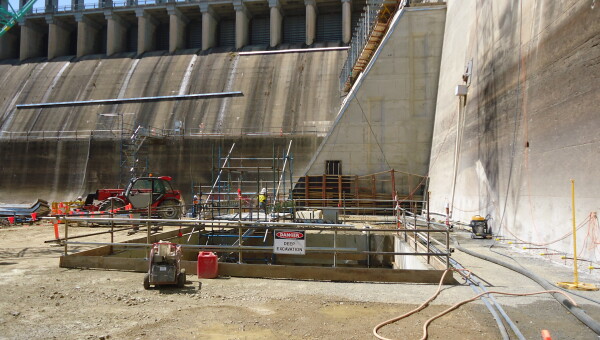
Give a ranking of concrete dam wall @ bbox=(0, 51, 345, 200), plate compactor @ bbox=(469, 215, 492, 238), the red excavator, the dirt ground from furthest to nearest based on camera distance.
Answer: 1. concrete dam wall @ bbox=(0, 51, 345, 200)
2. the red excavator
3. plate compactor @ bbox=(469, 215, 492, 238)
4. the dirt ground

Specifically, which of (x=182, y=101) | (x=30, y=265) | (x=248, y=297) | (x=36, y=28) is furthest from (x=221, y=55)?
(x=248, y=297)

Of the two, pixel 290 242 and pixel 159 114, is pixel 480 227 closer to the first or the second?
pixel 290 242

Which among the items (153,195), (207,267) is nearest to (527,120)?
(207,267)

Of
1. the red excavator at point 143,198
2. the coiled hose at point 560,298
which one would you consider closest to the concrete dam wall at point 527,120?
the coiled hose at point 560,298

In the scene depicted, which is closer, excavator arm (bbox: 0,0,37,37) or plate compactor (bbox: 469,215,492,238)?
plate compactor (bbox: 469,215,492,238)

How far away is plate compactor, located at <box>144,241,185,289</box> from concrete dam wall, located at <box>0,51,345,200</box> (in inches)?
850

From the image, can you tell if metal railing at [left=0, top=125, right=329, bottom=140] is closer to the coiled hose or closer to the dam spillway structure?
the dam spillway structure

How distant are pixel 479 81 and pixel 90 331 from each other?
1551 cm

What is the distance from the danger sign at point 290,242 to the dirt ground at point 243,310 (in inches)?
21.7

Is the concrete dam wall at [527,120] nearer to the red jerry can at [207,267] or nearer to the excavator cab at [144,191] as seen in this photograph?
the red jerry can at [207,267]

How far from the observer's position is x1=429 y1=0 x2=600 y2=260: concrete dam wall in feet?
30.1

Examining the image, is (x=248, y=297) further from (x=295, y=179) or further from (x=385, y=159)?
(x=295, y=179)

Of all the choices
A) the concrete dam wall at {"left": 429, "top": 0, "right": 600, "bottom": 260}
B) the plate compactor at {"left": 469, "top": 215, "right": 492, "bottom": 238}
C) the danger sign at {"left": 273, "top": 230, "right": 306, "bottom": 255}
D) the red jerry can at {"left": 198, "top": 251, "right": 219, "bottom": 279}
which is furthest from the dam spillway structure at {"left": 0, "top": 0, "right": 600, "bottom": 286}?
the red jerry can at {"left": 198, "top": 251, "right": 219, "bottom": 279}

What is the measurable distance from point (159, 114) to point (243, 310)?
3171 cm
